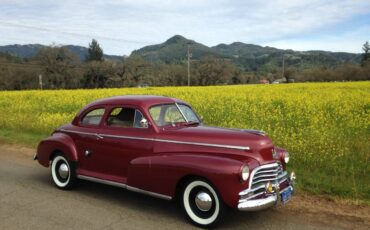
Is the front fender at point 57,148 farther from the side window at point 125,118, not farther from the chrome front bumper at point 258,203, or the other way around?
the chrome front bumper at point 258,203

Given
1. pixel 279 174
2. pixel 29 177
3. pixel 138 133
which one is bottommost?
pixel 29 177

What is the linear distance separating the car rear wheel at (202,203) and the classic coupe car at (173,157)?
13mm

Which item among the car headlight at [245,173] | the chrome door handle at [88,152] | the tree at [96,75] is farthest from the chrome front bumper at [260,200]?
the tree at [96,75]

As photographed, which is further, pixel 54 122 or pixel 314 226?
pixel 54 122

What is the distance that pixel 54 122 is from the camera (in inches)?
608

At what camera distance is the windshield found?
6.54m

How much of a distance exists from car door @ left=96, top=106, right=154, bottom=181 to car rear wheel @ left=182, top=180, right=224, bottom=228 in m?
0.89

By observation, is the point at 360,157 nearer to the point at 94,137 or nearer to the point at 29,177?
the point at 94,137

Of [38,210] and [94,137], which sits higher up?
[94,137]

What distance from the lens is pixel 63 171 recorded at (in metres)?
7.58

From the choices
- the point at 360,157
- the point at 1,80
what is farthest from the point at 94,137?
the point at 1,80

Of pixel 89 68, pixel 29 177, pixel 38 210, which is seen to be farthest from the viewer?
pixel 89 68

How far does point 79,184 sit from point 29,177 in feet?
4.30

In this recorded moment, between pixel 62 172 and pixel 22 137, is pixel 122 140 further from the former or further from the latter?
pixel 22 137
